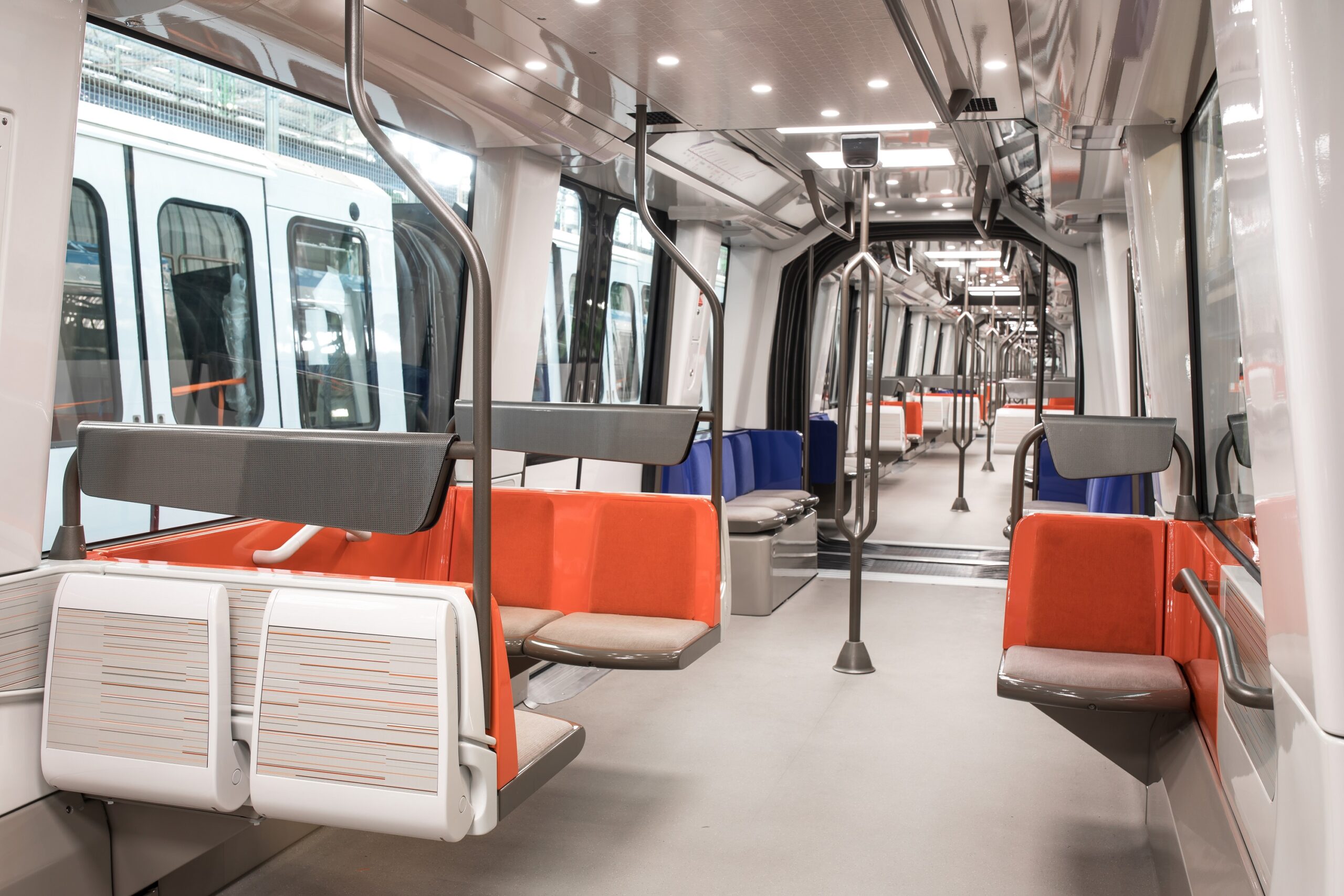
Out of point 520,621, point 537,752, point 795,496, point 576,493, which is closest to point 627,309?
point 795,496

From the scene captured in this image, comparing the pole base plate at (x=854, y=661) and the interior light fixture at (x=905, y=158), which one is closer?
the pole base plate at (x=854, y=661)

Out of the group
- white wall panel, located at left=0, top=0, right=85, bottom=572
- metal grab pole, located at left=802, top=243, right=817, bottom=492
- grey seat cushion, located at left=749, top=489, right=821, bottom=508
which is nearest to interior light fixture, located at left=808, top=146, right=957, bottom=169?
grey seat cushion, located at left=749, top=489, right=821, bottom=508

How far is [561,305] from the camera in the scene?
6.51 metres

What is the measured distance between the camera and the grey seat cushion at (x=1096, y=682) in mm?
2889

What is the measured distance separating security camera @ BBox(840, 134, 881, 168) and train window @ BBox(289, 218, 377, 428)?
213 centimetres

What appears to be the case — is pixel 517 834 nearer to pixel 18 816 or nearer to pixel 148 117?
pixel 18 816

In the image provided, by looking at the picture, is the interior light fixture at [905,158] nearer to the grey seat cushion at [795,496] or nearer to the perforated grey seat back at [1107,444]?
the grey seat cushion at [795,496]

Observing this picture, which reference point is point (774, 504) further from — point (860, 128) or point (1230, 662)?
point (1230, 662)

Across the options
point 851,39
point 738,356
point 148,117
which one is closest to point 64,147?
point 148,117

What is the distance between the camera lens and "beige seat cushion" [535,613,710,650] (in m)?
3.35

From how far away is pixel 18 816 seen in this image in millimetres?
2336

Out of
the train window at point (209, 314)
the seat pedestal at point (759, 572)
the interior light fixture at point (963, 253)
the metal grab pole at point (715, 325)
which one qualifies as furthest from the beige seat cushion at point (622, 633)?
the interior light fixture at point (963, 253)

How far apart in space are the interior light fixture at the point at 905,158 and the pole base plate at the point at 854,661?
2414 mm

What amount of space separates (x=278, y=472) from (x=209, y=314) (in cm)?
157
